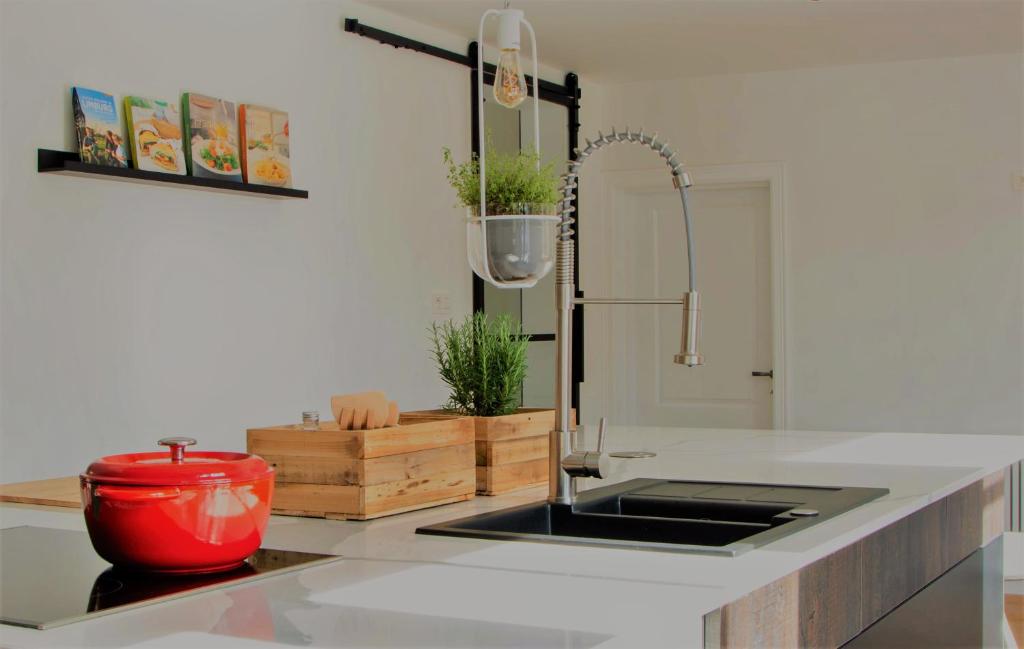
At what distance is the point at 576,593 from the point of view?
1.12m

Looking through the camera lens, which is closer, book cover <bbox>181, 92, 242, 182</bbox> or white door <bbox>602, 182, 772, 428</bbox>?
book cover <bbox>181, 92, 242, 182</bbox>

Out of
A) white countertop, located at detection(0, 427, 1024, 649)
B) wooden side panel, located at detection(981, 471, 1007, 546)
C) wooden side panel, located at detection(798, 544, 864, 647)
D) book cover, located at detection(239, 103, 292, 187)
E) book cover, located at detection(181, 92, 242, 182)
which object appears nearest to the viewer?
white countertop, located at detection(0, 427, 1024, 649)

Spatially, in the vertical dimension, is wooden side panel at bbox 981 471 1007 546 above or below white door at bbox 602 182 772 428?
below

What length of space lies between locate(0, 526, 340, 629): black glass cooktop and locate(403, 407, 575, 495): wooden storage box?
52cm

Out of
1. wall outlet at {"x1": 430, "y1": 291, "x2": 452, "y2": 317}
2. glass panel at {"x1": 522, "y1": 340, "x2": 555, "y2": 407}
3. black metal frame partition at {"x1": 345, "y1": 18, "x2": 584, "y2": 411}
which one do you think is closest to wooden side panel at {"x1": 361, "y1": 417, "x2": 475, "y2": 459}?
black metal frame partition at {"x1": 345, "y1": 18, "x2": 584, "y2": 411}

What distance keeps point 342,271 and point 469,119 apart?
108 cm

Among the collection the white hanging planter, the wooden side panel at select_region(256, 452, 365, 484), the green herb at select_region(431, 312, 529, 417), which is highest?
the white hanging planter

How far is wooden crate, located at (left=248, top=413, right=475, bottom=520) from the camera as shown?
5.09 feet

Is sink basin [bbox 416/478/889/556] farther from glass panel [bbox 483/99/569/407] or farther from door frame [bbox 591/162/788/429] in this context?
door frame [bbox 591/162/788/429]

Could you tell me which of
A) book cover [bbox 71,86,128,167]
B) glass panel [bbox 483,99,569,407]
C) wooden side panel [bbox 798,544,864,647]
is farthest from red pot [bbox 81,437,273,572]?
glass panel [bbox 483,99,569,407]

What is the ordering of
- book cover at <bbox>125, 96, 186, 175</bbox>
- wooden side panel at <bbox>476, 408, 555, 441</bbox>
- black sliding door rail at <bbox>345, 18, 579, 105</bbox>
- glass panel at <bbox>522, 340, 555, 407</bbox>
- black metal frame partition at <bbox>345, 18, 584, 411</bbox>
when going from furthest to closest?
glass panel at <bbox>522, 340, 555, 407</bbox>, black metal frame partition at <bbox>345, 18, 584, 411</bbox>, black sliding door rail at <bbox>345, 18, 579, 105</bbox>, book cover at <bbox>125, 96, 186, 175</bbox>, wooden side panel at <bbox>476, 408, 555, 441</bbox>

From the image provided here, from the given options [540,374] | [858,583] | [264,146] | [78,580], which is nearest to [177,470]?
[78,580]

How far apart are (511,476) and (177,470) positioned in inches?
31.1

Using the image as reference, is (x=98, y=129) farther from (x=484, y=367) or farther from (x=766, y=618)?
(x=766, y=618)
